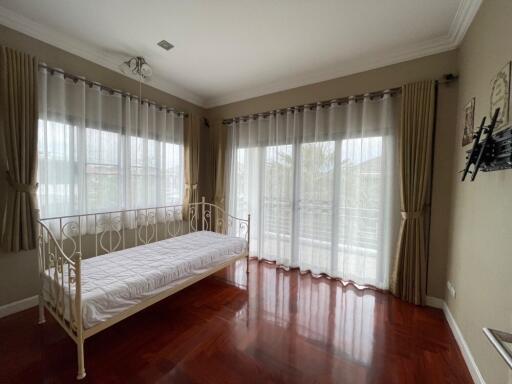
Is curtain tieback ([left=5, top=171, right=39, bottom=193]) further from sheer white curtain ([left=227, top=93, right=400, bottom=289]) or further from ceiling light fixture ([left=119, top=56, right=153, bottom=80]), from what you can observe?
sheer white curtain ([left=227, top=93, right=400, bottom=289])

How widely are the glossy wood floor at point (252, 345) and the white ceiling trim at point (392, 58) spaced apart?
8.69 ft

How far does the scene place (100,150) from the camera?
2590 millimetres

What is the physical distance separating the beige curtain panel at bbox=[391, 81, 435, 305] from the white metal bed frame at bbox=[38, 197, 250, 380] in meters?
1.87

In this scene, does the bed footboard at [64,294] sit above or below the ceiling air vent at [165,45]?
below

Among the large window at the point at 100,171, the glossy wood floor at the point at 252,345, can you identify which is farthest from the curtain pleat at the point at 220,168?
the glossy wood floor at the point at 252,345

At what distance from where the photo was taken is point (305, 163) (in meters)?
3.05

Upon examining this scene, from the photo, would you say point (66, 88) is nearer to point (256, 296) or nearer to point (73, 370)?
point (73, 370)

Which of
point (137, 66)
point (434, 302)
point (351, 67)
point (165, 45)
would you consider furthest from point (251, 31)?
point (434, 302)

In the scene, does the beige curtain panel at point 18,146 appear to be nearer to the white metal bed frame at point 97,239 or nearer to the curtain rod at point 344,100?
the white metal bed frame at point 97,239

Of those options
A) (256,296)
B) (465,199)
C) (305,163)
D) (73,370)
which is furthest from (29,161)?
(465,199)

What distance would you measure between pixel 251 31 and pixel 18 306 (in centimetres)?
348

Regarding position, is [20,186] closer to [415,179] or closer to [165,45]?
[165,45]

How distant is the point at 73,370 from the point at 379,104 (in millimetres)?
3627

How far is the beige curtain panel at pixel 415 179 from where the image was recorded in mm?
2242
